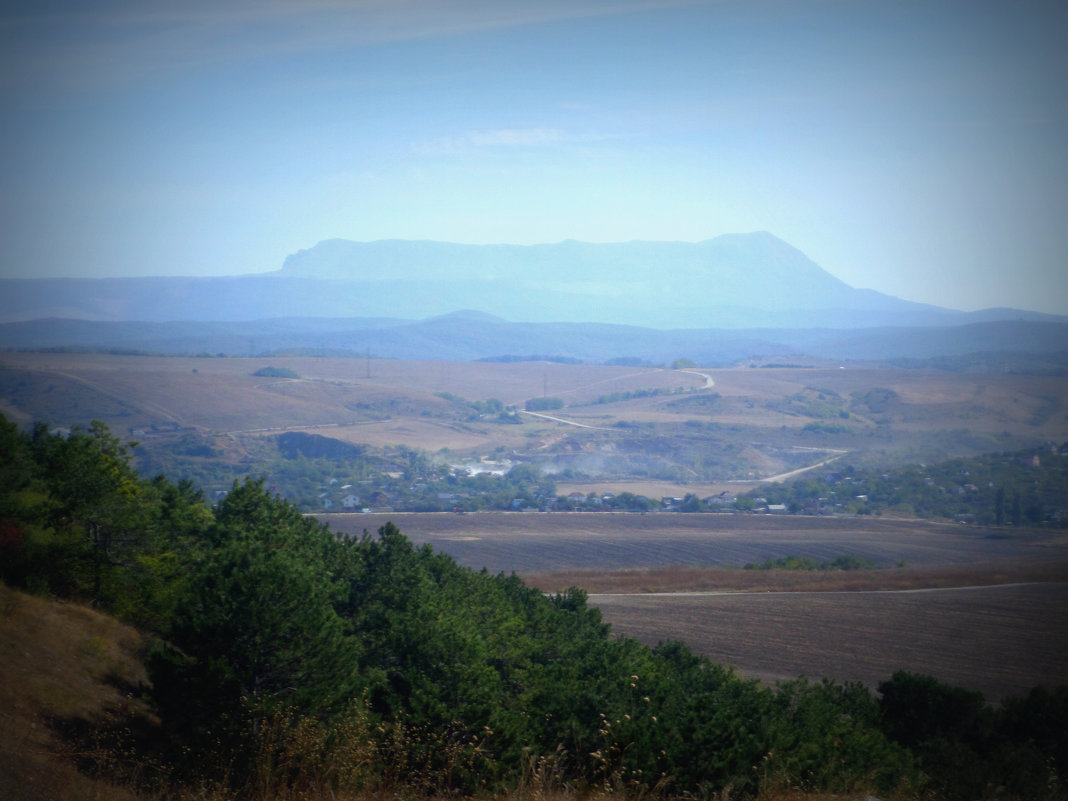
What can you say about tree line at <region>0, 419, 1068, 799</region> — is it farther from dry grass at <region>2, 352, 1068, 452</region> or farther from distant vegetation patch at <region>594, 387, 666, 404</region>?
distant vegetation patch at <region>594, 387, 666, 404</region>

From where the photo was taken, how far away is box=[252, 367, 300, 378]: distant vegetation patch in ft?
338

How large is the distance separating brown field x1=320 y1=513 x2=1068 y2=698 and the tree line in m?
7.20

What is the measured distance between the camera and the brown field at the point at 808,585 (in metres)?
23.4

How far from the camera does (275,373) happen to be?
105 m

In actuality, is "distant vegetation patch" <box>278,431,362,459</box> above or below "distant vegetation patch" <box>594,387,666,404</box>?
below

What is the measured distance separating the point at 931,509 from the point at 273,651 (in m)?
59.3

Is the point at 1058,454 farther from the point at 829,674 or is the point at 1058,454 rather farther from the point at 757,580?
the point at 829,674

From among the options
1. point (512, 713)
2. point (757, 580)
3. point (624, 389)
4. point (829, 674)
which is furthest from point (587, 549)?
point (624, 389)

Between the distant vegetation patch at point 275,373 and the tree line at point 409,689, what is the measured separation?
85.4m

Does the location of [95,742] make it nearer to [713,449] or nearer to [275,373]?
[713,449]

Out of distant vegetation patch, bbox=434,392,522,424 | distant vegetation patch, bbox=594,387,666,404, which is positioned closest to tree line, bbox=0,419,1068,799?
distant vegetation patch, bbox=434,392,522,424

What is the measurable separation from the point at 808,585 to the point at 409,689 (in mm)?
29025

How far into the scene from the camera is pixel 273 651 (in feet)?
32.6

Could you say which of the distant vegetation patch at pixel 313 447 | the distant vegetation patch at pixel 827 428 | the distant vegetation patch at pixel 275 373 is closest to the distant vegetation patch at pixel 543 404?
the distant vegetation patch at pixel 275 373
